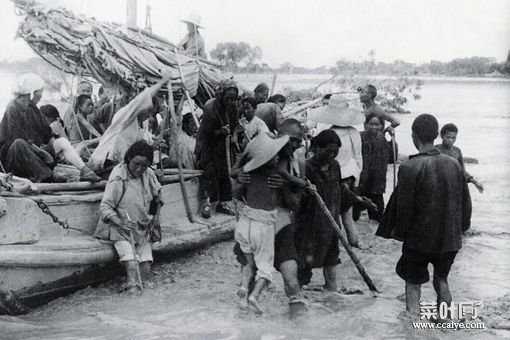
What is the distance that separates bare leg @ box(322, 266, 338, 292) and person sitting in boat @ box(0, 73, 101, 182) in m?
2.35

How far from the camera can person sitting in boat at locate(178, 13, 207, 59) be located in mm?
8730

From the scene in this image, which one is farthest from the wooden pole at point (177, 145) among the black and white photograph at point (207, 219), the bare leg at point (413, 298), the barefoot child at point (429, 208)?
the bare leg at point (413, 298)

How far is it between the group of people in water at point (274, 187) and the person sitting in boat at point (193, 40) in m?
1.39

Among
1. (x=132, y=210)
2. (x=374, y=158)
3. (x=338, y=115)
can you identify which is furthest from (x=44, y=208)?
(x=374, y=158)

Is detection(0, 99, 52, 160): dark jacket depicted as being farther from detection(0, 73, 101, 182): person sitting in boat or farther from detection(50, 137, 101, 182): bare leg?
detection(50, 137, 101, 182): bare leg

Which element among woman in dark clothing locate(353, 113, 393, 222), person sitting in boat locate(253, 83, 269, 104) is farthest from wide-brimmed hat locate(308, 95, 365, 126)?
person sitting in boat locate(253, 83, 269, 104)

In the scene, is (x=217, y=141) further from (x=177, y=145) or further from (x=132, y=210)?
(x=132, y=210)

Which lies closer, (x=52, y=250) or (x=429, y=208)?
(x=429, y=208)

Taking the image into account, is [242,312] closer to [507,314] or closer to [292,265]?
[292,265]

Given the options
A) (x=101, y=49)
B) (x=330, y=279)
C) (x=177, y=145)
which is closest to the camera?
(x=330, y=279)

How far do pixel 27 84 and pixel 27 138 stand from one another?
514 millimetres

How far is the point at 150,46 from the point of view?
7.53 metres

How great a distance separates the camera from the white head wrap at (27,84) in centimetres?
617

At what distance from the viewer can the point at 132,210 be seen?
594cm
